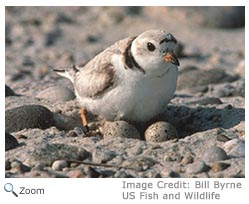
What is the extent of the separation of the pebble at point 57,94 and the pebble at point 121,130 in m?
1.35

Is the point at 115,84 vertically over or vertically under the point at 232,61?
under

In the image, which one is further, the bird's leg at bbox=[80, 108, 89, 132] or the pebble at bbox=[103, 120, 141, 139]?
the bird's leg at bbox=[80, 108, 89, 132]

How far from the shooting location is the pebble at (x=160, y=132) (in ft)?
19.2

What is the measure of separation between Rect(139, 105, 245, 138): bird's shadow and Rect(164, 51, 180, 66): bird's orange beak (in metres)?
0.75

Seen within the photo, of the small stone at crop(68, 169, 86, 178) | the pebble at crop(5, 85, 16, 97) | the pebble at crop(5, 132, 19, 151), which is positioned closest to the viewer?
the small stone at crop(68, 169, 86, 178)

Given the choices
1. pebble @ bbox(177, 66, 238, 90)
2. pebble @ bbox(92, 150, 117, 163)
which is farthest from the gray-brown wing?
pebble @ bbox(177, 66, 238, 90)

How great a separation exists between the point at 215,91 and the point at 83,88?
2.20 m

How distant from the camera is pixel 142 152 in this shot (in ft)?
17.9

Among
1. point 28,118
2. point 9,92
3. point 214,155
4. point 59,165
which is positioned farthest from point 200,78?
point 59,165

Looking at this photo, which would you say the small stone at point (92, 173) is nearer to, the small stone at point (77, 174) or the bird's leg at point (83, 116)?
the small stone at point (77, 174)

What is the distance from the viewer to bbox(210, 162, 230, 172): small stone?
16.8 ft

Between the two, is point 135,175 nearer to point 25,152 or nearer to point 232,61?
point 25,152

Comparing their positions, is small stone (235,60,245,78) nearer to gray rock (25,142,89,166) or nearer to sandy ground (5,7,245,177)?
sandy ground (5,7,245,177)
